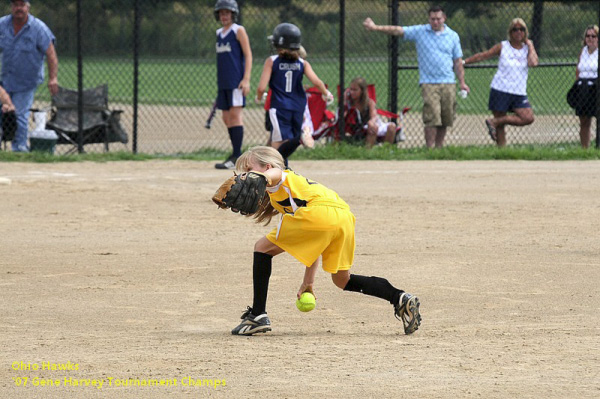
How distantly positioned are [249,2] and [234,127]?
4.25 meters

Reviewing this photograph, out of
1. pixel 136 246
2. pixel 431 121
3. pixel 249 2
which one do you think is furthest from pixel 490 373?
pixel 249 2

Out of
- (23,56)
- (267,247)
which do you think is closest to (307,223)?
(267,247)

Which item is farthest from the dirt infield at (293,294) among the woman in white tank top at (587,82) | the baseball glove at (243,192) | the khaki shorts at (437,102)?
the woman in white tank top at (587,82)

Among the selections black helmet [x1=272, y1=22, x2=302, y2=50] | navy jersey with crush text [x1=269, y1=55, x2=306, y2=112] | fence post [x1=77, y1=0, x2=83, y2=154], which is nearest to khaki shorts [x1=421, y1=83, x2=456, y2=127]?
navy jersey with crush text [x1=269, y1=55, x2=306, y2=112]

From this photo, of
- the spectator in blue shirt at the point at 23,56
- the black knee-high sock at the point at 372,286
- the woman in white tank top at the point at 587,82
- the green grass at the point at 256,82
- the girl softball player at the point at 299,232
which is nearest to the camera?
the girl softball player at the point at 299,232

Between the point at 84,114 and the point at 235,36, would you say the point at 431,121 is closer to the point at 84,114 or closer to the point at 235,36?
the point at 235,36

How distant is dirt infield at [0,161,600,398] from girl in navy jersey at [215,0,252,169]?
2.62ft

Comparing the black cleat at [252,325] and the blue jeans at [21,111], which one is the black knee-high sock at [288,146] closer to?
the blue jeans at [21,111]

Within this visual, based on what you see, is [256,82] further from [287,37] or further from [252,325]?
[252,325]

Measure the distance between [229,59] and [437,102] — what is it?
2.87 metres

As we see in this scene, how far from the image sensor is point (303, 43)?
23812mm

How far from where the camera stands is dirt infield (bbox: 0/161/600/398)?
4879 mm

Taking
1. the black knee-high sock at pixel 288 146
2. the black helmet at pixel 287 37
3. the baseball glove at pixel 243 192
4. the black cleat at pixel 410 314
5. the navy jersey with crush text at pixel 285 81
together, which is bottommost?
the black cleat at pixel 410 314

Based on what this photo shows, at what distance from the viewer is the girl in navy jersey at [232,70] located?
12.4 meters
